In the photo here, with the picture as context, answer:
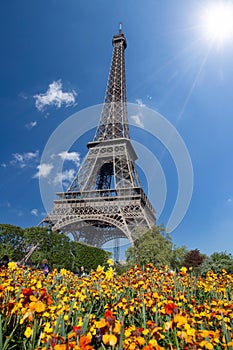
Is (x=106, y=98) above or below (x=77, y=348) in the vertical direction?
above

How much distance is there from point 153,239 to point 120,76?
3532cm

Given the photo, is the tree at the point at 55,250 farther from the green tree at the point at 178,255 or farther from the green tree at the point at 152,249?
the green tree at the point at 178,255

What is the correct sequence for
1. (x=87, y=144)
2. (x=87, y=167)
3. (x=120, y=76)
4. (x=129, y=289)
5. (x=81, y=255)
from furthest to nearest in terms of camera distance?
(x=120, y=76) → (x=87, y=144) → (x=87, y=167) → (x=81, y=255) → (x=129, y=289)

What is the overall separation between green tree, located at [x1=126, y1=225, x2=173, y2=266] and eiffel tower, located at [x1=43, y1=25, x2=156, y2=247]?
1.89m

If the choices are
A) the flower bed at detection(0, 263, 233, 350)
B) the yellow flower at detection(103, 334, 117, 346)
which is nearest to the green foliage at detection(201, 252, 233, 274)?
the flower bed at detection(0, 263, 233, 350)

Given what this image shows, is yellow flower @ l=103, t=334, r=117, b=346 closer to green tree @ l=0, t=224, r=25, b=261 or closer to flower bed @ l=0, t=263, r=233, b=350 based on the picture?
flower bed @ l=0, t=263, r=233, b=350

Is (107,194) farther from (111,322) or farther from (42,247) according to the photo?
(111,322)

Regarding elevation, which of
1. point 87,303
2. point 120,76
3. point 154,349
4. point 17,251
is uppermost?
point 120,76

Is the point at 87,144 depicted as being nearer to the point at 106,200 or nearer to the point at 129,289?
the point at 106,200

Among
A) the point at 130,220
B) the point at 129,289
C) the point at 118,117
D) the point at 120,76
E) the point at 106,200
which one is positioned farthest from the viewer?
the point at 120,76

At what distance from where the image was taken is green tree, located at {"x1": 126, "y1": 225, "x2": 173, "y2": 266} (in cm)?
2116

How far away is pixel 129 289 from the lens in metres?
4.33

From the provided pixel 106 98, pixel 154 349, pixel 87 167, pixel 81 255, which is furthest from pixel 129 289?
pixel 106 98

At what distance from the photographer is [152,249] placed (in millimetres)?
21625
